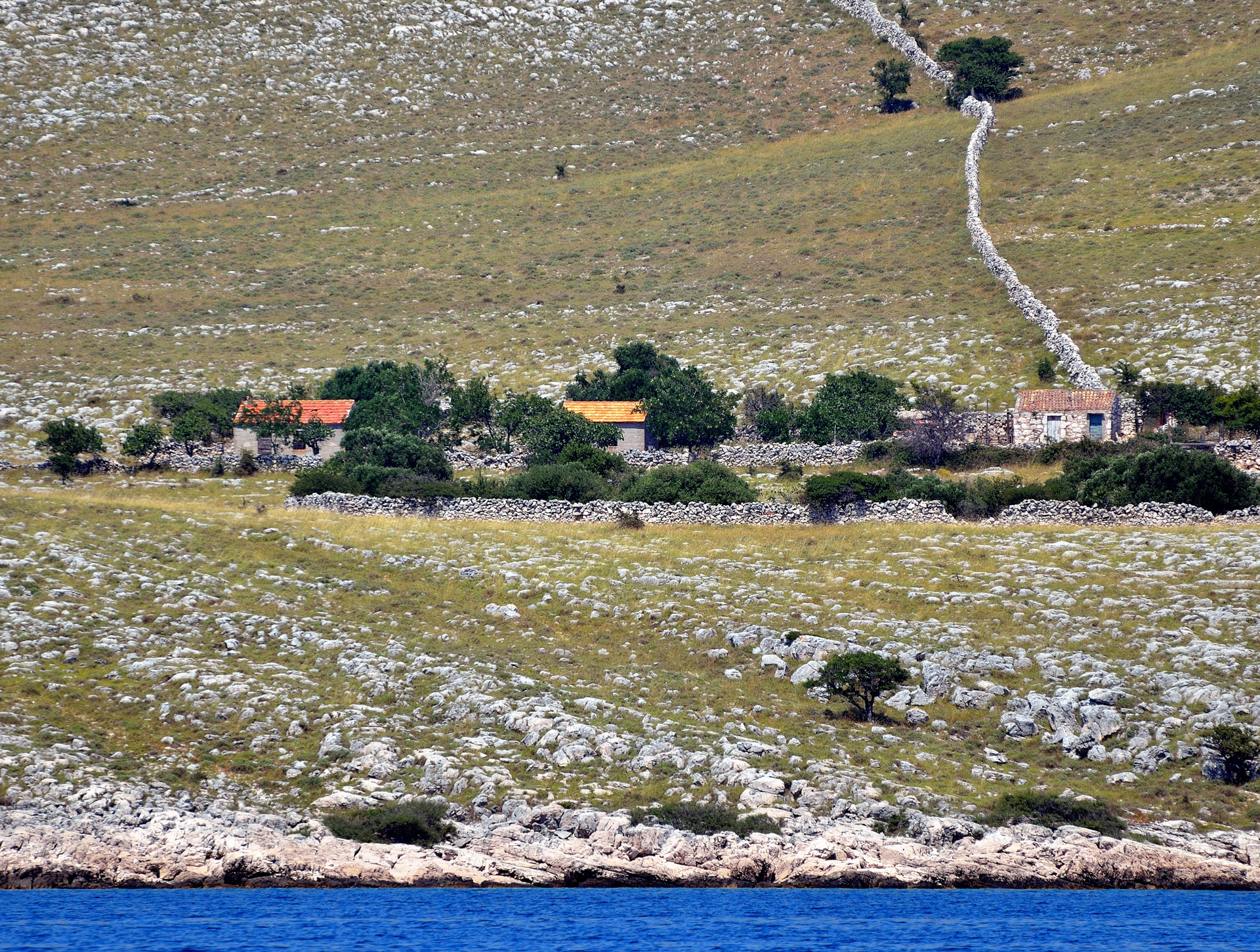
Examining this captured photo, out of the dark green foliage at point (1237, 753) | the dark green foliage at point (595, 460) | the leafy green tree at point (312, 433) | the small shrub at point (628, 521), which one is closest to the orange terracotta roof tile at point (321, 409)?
the leafy green tree at point (312, 433)

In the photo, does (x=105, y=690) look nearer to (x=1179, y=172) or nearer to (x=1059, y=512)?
(x=1059, y=512)

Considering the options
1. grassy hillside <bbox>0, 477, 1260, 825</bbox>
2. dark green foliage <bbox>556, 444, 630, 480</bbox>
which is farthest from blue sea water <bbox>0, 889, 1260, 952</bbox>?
dark green foliage <bbox>556, 444, 630, 480</bbox>

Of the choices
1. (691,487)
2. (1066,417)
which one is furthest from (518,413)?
(1066,417)

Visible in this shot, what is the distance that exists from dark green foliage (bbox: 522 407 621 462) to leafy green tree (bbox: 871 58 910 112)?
6722 cm

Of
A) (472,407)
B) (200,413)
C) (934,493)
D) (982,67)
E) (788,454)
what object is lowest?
(934,493)

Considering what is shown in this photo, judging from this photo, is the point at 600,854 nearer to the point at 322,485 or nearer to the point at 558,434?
the point at 322,485

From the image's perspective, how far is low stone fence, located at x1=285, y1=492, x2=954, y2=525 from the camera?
50156 millimetres

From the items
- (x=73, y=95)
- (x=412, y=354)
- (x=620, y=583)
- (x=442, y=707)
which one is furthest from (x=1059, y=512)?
(x=73, y=95)

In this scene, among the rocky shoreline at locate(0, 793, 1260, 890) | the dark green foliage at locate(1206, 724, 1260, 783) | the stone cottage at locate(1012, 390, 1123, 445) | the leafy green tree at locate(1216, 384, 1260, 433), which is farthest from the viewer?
the stone cottage at locate(1012, 390, 1123, 445)

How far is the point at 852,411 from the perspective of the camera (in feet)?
223

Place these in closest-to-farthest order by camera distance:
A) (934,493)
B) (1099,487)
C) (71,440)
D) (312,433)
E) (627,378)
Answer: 1. (1099,487)
2. (934,493)
3. (71,440)
4. (312,433)
5. (627,378)

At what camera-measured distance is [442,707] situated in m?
32.6

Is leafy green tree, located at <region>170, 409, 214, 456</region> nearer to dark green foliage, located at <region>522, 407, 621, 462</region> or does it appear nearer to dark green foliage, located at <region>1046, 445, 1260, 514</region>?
dark green foliage, located at <region>522, 407, 621, 462</region>

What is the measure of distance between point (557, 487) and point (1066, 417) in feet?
84.7
